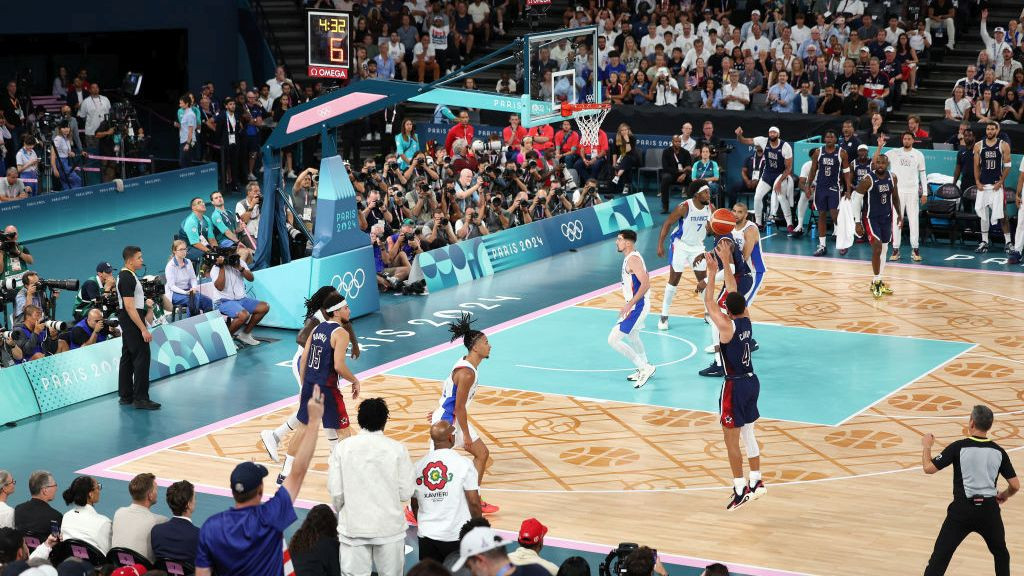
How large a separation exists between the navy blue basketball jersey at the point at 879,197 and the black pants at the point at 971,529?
1188 centimetres

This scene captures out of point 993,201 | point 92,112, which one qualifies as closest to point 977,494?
point 993,201

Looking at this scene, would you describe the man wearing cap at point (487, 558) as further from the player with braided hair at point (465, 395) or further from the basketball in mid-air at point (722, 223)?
the basketball in mid-air at point (722, 223)

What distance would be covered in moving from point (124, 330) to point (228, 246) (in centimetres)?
319

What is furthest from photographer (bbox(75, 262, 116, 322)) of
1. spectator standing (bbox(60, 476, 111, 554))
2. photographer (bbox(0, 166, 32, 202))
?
photographer (bbox(0, 166, 32, 202))

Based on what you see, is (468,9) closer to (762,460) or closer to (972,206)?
(972,206)

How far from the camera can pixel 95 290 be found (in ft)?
54.6

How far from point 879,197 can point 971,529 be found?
39.6 ft

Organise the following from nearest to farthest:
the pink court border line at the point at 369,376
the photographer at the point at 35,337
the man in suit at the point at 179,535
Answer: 1. the man in suit at the point at 179,535
2. the pink court border line at the point at 369,376
3. the photographer at the point at 35,337

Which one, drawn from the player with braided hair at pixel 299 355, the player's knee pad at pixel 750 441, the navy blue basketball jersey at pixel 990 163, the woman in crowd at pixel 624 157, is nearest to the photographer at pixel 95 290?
the player with braided hair at pixel 299 355

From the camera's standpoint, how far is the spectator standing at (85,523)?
991cm

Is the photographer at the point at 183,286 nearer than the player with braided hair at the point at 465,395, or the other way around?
the player with braided hair at the point at 465,395

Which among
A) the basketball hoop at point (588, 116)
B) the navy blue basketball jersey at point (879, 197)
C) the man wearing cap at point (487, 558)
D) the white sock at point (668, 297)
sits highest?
the basketball hoop at point (588, 116)

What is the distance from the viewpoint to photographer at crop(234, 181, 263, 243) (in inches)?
811

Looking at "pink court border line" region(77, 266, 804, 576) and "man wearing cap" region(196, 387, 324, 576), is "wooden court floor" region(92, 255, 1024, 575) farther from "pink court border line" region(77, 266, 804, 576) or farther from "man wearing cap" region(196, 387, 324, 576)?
"man wearing cap" region(196, 387, 324, 576)
